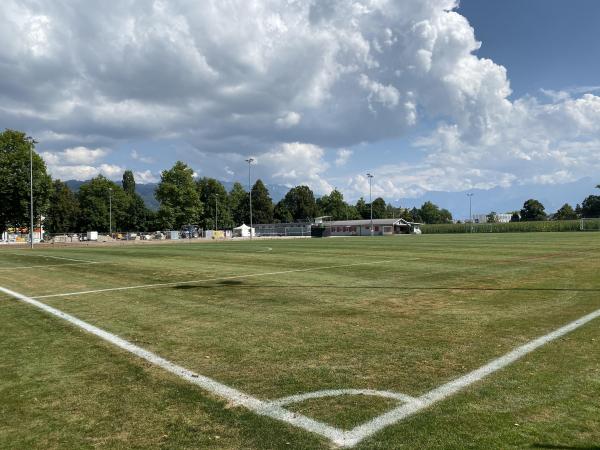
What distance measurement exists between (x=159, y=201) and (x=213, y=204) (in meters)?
27.9

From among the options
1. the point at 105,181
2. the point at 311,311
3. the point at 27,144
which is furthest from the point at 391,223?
the point at 311,311

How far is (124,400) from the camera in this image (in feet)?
15.8

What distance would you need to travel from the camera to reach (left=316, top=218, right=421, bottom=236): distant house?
122762 millimetres

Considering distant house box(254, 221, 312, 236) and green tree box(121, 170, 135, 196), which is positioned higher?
green tree box(121, 170, 135, 196)

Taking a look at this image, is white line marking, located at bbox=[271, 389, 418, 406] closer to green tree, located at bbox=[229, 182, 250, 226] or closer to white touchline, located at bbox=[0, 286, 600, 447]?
white touchline, located at bbox=[0, 286, 600, 447]

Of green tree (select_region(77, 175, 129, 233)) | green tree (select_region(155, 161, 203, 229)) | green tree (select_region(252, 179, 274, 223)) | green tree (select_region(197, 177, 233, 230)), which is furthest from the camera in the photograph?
green tree (select_region(252, 179, 274, 223))

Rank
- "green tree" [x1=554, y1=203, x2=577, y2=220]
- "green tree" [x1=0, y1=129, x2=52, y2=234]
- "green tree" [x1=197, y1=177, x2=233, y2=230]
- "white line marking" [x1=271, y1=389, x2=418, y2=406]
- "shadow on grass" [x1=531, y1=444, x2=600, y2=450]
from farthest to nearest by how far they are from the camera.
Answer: "green tree" [x1=554, y1=203, x2=577, y2=220] → "green tree" [x1=197, y1=177, x2=233, y2=230] → "green tree" [x1=0, y1=129, x2=52, y2=234] → "white line marking" [x1=271, y1=389, x2=418, y2=406] → "shadow on grass" [x1=531, y1=444, x2=600, y2=450]

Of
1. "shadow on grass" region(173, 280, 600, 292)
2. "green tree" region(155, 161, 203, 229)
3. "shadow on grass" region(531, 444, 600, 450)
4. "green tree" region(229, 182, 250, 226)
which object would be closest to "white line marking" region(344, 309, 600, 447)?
"shadow on grass" region(531, 444, 600, 450)

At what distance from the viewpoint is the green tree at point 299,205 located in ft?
531

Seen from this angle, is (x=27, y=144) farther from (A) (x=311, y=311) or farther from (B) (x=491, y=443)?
(B) (x=491, y=443)

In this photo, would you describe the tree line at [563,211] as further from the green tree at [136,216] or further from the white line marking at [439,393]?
the white line marking at [439,393]

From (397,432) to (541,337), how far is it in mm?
4368

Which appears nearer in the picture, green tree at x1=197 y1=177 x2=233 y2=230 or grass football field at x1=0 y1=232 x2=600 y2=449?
grass football field at x1=0 y1=232 x2=600 y2=449

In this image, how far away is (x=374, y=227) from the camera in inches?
4931
